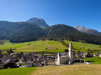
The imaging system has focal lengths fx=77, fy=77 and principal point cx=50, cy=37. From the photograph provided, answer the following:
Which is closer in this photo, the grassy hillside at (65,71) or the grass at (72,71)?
the grass at (72,71)

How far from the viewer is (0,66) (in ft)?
106

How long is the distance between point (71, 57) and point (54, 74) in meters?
23.3

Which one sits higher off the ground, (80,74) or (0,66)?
(80,74)

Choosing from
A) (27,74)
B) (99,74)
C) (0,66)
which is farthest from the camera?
(0,66)

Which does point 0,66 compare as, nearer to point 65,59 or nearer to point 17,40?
point 65,59

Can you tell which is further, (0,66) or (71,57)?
(71,57)

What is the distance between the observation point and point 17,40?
545 ft

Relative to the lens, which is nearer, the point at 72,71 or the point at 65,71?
the point at 72,71

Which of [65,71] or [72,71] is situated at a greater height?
[72,71]

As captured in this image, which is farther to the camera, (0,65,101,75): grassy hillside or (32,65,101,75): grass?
(0,65,101,75): grassy hillside

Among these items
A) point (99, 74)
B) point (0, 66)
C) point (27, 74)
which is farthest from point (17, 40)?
point (99, 74)

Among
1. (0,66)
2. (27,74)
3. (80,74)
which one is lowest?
(0,66)

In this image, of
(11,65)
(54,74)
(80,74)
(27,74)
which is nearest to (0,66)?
(11,65)

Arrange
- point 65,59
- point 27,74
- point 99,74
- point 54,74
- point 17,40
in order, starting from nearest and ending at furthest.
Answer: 1. point 99,74
2. point 54,74
3. point 27,74
4. point 65,59
5. point 17,40
